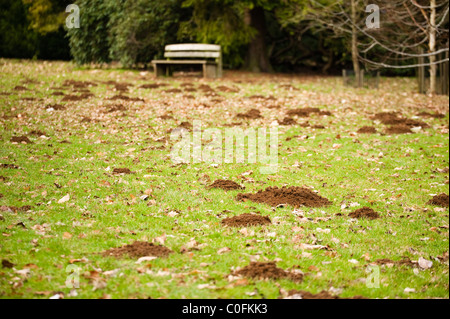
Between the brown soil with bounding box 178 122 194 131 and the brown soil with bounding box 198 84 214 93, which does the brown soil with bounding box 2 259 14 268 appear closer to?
the brown soil with bounding box 178 122 194 131

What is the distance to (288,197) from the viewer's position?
6.98 metres

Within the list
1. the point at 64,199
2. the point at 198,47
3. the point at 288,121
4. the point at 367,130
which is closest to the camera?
the point at 64,199

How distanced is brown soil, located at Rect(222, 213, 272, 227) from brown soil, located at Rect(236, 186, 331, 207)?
2.12ft

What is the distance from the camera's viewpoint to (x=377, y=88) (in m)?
16.9

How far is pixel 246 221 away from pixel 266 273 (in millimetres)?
1379

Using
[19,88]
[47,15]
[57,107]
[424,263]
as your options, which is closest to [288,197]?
[424,263]

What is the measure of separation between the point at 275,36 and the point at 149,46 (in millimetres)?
6176

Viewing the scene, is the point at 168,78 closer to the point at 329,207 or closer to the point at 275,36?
the point at 275,36

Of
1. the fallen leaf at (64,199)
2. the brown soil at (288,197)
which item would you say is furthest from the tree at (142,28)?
the brown soil at (288,197)

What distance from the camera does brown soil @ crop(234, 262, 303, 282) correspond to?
4797 millimetres

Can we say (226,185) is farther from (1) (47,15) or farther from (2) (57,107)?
(1) (47,15)

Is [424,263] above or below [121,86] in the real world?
below
